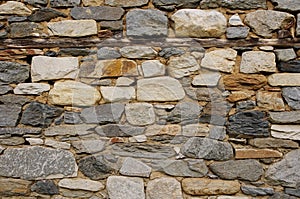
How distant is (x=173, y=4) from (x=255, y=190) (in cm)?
118

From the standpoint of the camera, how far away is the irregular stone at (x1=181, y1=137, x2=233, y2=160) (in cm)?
180

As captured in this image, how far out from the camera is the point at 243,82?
1771mm

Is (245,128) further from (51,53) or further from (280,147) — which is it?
(51,53)

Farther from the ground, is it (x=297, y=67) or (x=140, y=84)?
(x=297, y=67)

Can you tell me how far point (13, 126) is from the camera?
1.86 m

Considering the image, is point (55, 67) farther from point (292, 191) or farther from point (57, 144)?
point (292, 191)

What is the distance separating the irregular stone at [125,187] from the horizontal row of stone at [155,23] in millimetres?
850

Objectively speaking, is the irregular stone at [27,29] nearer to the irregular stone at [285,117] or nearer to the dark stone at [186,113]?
the dark stone at [186,113]

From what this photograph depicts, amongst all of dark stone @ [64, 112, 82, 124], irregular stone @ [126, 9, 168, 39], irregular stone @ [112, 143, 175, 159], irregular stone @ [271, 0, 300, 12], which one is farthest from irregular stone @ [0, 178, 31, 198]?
irregular stone @ [271, 0, 300, 12]

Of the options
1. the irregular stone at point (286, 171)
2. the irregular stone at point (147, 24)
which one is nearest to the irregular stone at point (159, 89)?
the irregular stone at point (147, 24)

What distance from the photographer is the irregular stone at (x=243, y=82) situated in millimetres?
1767

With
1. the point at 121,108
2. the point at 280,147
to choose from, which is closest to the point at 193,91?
the point at 121,108

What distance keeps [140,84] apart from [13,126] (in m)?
0.81

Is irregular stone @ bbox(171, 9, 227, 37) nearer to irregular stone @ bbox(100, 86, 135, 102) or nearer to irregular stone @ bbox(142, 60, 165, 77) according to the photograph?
irregular stone @ bbox(142, 60, 165, 77)
